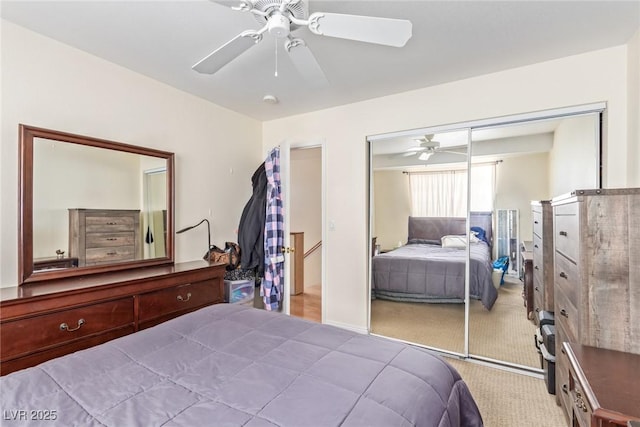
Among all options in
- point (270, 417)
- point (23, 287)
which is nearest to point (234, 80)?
point (23, 287)

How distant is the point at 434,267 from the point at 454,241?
36 centimetres

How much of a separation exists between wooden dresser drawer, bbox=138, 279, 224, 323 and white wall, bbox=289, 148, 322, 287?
2.65 metres

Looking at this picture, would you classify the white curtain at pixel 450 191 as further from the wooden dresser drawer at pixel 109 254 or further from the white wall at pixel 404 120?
the wooden dresser drawer at pixel 109 254

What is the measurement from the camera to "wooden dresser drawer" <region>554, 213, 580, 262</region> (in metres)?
1.51

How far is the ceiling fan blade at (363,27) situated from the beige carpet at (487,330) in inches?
94.4

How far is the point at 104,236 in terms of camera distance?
234 cm

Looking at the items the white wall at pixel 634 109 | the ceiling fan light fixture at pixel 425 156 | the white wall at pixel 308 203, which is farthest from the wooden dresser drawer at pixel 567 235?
the white wall at pixel 308 203

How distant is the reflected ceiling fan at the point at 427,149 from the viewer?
2.87 m

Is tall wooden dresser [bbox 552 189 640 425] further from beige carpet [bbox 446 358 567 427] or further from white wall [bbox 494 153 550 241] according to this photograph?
white wall [bbox 494 153 550 241]

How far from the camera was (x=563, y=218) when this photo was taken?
175cm

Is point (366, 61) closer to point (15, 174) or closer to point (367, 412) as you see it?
point (367, 412)

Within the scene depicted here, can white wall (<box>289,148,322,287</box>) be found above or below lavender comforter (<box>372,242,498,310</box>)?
above

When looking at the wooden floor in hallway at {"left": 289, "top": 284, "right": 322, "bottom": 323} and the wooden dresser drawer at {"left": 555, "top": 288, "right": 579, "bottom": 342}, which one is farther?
the wooden floor in hallway at {"left": 289, "top": 284, "right": 322, "bottom": 323}

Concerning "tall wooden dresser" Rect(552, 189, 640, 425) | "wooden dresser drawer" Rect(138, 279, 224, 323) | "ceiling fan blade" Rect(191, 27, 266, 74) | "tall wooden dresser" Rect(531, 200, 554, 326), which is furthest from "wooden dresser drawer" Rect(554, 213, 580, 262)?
"wooden dresser drawer" Rect(138, 279, 224, 323)
